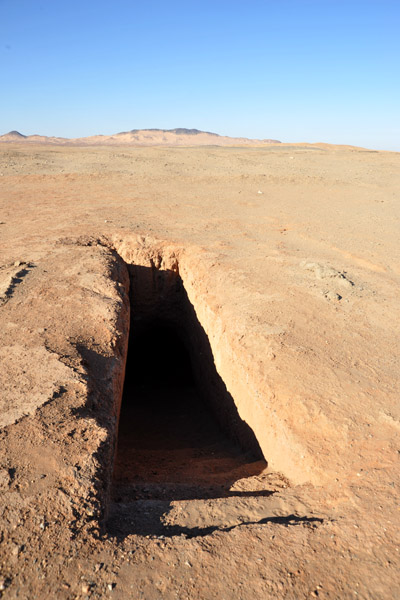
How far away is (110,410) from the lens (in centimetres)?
342

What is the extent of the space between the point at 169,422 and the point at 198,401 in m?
0.71

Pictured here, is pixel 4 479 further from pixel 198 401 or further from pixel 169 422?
pixel 198 401

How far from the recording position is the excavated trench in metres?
3.16

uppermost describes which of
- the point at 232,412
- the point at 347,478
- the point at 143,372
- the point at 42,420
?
the point at 42,420

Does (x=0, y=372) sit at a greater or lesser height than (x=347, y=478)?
greater

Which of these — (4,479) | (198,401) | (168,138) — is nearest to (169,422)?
(198,401)

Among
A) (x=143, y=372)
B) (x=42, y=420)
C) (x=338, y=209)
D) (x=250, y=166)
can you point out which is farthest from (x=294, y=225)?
(x=250, y=166)

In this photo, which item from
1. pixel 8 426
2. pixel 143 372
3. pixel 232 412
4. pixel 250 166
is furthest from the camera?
pixel 250 166

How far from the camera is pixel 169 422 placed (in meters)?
6.46

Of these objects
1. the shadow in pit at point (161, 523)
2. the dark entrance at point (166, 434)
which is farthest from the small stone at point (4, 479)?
the dark entrance at point (166, 434)

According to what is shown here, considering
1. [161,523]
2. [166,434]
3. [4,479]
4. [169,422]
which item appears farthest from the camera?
[169,422]

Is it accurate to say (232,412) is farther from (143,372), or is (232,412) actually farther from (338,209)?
(338,209)

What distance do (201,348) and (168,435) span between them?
51.5 inches

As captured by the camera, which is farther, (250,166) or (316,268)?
(250,166)
